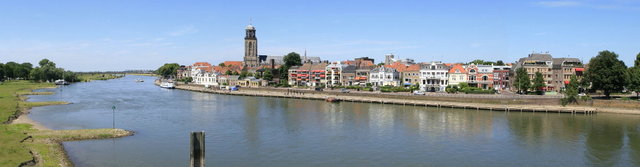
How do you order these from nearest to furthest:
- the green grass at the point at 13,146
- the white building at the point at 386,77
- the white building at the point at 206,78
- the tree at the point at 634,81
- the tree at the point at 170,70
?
the green grass at the point at 13,146 < the tree at the point at 634,81 < the white building at the point at 386,77 < the white building at the point at 206,78 < the tree at the point at 170,70

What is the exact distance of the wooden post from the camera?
43.5 ft

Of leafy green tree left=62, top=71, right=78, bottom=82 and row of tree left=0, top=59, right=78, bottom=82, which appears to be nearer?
row of tree left=0, top=59, right=78, bottom=82

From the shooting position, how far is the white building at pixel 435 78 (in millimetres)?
77375

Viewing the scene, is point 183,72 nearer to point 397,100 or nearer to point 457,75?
point 457,75

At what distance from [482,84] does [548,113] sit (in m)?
21.6

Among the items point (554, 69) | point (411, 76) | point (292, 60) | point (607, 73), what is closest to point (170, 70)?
point (292, 60)

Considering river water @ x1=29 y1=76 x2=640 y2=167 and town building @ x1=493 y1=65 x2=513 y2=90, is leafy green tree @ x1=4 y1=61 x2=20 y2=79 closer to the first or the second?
river water @ x1=29 y1=76 x2=640 y2=167

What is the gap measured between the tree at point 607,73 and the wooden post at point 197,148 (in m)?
55.0

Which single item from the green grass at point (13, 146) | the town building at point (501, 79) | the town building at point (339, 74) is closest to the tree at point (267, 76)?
the town building at point (339, 74)

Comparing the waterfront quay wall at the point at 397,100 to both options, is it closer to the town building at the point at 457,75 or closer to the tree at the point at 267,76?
the tree at the point at 267,76

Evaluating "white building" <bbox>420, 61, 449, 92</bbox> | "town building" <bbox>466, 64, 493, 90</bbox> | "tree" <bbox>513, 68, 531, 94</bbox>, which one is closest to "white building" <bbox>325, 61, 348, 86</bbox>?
"white building" <bbox>420, 61, 449, 92</bbox>

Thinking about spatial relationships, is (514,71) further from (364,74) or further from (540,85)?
(364,74)

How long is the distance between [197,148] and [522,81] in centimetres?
5975

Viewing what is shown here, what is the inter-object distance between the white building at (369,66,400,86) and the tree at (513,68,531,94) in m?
22.6
